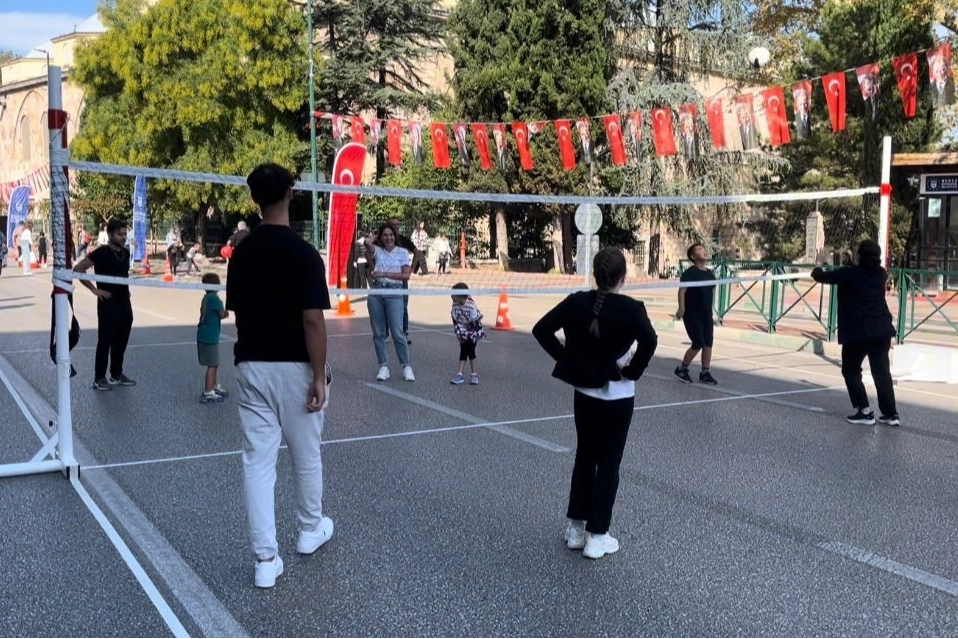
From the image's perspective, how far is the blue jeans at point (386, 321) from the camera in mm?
10125

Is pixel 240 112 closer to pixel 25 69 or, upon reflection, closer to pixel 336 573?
pixel 336 573

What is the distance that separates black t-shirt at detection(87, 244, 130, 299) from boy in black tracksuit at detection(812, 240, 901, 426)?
275 inches

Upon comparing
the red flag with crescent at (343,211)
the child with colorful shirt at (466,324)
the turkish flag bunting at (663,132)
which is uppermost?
the turkish flag bunting at (663,132)

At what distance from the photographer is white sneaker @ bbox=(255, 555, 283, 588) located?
4.13m

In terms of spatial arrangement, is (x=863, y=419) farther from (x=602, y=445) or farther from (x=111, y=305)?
(x=111, y=305)

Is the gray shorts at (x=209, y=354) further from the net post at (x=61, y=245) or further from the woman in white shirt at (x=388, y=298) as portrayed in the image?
the net post at (x=61, y=245)

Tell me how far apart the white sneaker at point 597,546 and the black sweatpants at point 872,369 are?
4.40 metres

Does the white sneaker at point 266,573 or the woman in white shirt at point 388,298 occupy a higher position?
the woman in white shirt at point 388,298

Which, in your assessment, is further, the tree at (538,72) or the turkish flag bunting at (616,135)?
the tree at (538,72)

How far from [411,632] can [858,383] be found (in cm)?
580

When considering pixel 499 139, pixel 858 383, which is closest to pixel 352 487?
pixel 858 383

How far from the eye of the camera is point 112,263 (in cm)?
938

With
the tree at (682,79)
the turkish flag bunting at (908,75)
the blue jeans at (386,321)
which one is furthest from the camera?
the tree at (682,79)

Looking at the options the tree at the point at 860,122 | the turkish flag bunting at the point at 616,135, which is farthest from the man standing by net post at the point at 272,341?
the tree at the point at 860,122
